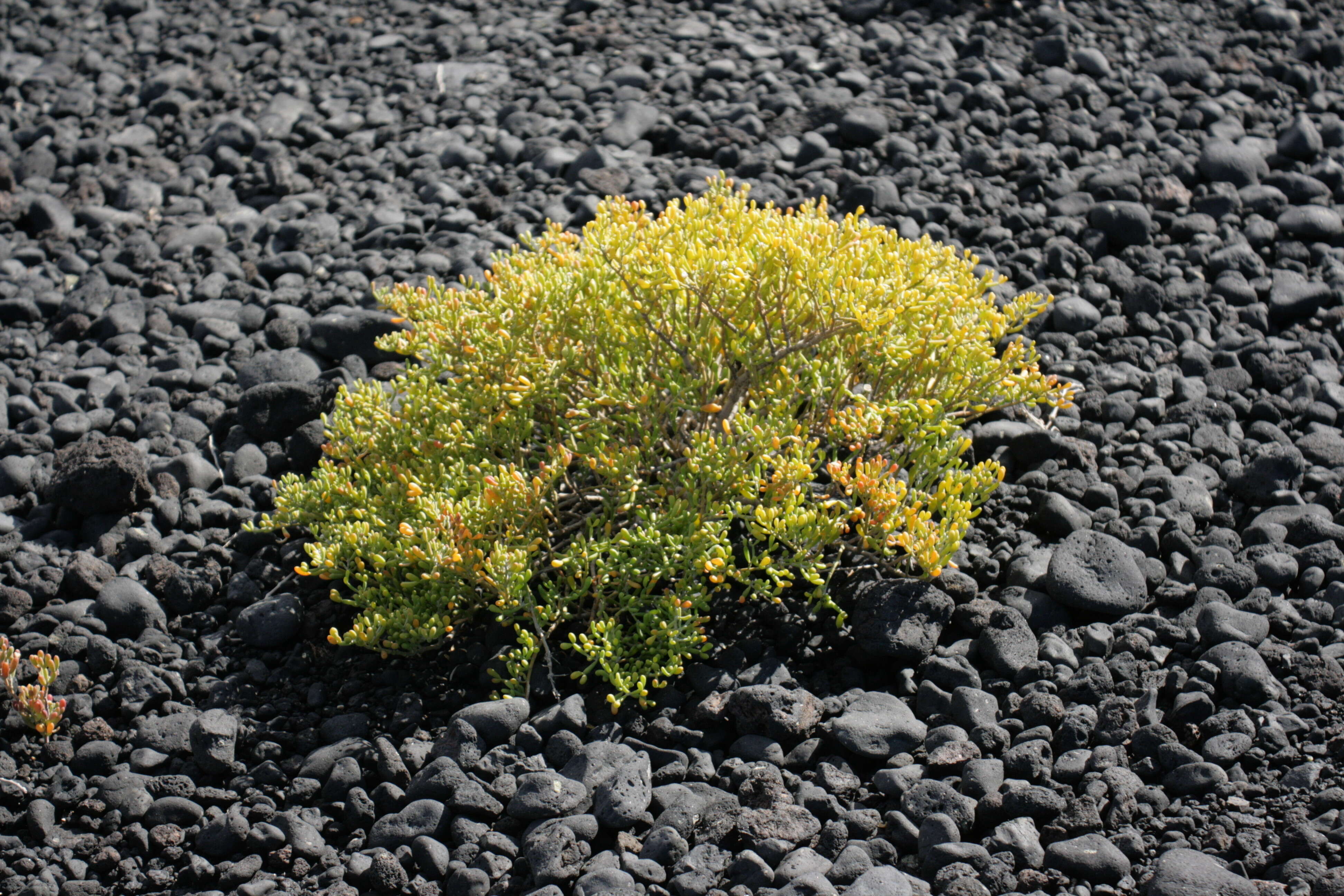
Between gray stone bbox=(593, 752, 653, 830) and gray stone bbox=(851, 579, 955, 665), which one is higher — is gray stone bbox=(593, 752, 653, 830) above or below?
below

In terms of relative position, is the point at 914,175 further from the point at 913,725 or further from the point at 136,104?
the point at 136,104

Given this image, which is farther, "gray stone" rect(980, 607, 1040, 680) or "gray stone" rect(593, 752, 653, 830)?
"gray stone" rect(980, 607, 1040, 680)

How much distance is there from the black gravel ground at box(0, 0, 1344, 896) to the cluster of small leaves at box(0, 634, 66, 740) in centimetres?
9

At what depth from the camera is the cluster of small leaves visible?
3.54 meters

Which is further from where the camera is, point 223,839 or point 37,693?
point 37,693

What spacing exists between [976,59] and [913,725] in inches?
199

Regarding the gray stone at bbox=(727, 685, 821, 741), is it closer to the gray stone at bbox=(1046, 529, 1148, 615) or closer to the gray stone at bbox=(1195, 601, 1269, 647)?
the gray stone at bbox=(1046, 529, 1148, 615)

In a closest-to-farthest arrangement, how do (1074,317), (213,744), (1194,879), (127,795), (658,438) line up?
(1194,879)
(127,795)
(213,744)
(658,438)
(1074,317)

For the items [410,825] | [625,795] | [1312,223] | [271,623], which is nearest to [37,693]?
[271,623]

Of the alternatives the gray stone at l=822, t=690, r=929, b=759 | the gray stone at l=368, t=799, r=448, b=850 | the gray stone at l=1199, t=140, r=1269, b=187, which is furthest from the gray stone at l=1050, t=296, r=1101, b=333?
the gray stone at l=368, t=799, r=448, b=850

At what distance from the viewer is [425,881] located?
3.13m

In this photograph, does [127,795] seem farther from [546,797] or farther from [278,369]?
[278,369]

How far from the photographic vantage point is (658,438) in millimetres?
3633

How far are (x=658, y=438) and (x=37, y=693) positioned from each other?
6.78 ft
